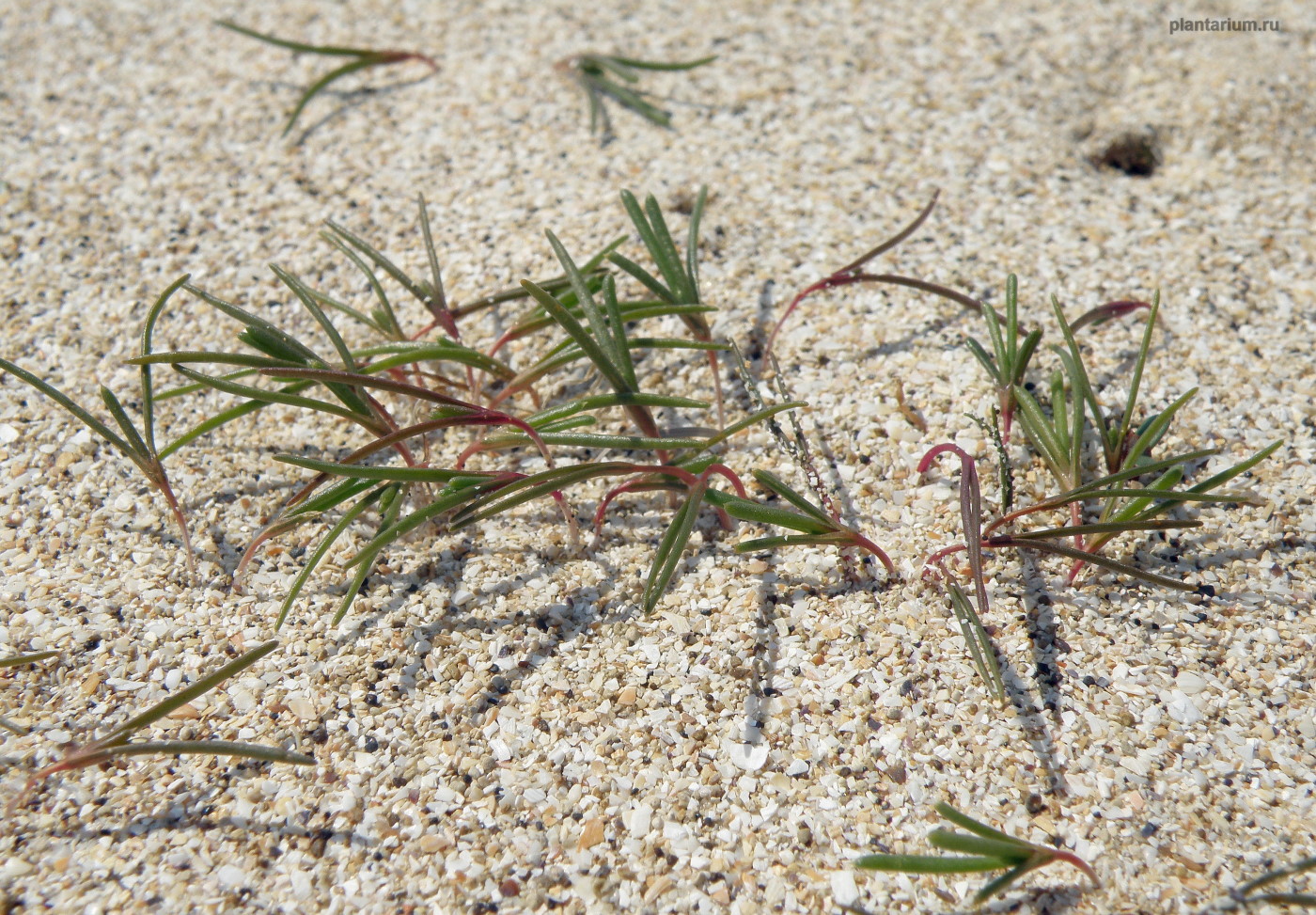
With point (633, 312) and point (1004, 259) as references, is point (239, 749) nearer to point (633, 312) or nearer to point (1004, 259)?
point (633, 312)

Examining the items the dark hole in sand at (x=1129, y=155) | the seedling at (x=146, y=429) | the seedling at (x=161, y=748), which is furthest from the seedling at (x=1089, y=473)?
the seedling at (x=146, y=429)

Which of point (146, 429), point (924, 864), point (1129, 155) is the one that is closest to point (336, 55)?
point (146, 429)

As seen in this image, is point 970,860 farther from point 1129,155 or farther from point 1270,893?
point 1129,155

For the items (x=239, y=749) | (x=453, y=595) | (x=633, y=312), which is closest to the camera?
(x=239, y=749)

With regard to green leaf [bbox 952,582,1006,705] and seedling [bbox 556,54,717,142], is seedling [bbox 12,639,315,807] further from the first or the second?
seedling [bbox 556,54,717,142]

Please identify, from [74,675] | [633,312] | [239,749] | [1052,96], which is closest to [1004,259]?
[1052,96]

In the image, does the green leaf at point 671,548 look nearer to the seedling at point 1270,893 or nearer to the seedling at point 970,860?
the seedling at point 970,860
